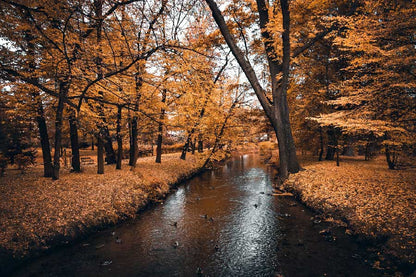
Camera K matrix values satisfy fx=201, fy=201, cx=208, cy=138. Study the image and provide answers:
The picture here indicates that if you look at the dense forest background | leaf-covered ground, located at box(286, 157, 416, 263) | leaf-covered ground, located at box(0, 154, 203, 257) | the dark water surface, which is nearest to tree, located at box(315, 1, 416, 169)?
the dense forest background

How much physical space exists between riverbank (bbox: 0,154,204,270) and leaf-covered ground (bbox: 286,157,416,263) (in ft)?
24.6

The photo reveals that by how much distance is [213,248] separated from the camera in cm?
583

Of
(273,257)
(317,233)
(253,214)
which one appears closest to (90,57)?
(273,257)

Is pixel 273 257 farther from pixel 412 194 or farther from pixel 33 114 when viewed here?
pixel 33 114

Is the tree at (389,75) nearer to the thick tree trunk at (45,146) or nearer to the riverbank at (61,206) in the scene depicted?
the riverbank at (61,206)

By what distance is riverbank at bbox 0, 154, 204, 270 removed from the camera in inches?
210

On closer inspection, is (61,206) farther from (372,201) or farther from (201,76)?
(372,201)

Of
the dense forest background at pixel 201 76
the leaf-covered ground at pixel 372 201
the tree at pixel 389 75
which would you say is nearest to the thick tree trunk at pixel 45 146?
the dense forest background at pixel 201 76

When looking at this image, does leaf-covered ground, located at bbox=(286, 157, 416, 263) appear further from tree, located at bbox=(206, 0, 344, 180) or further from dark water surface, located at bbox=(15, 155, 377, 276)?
tree, located at bbox=(206, 0, 344, 180)

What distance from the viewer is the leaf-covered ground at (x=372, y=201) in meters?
4.77

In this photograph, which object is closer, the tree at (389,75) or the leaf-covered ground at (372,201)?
the leaf-covered ground at (372,201)

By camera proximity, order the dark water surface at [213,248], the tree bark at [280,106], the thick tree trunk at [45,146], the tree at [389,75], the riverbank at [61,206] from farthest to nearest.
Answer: the tree bark at [280,106] < the thick tree trunk at [45,146] < the tree at [389,75] < the riverbank at [61,206] < the dark water surface at [213,248]

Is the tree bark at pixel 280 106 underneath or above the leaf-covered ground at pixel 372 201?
above

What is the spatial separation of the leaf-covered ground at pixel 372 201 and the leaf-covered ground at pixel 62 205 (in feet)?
24.6
